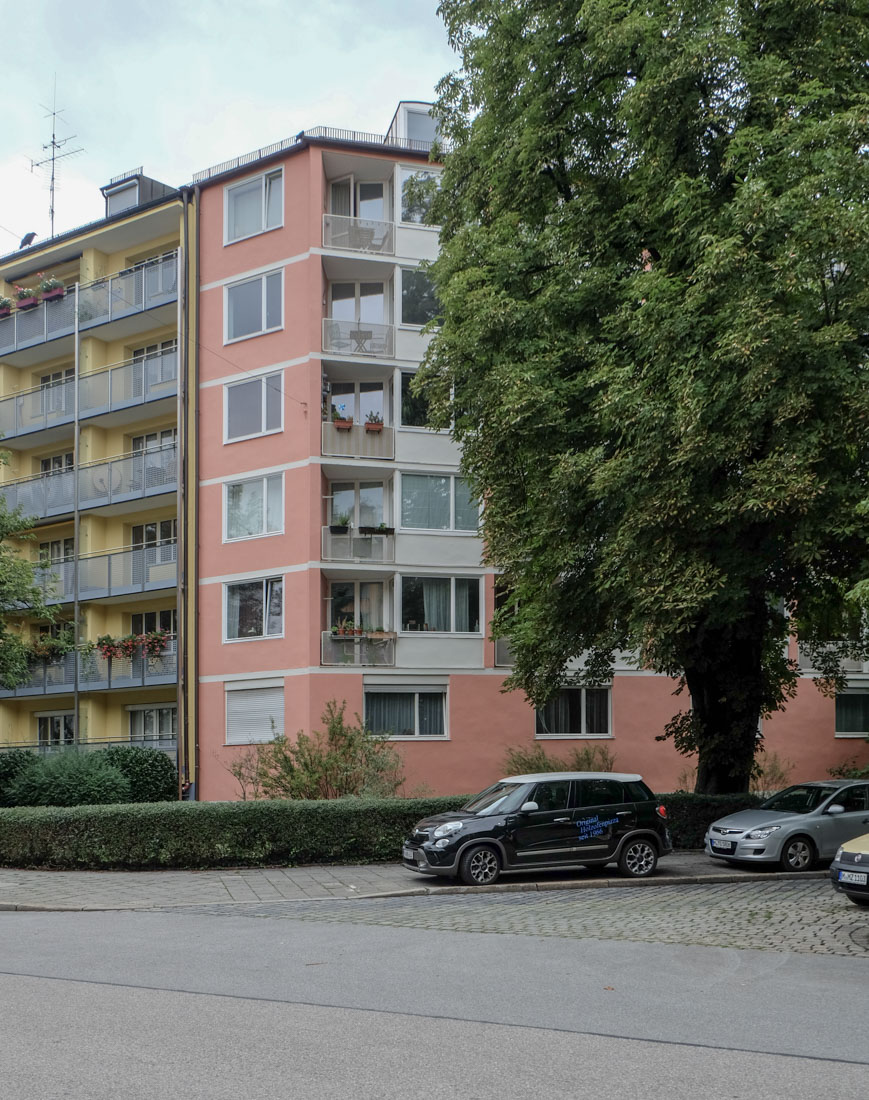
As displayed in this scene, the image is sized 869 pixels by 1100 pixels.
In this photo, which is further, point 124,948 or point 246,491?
point 246,491

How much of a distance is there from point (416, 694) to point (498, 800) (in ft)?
46.2

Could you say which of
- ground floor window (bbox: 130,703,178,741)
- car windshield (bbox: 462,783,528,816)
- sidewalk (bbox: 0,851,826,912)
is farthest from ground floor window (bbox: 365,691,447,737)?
car windshield (bbox: 462,783,528,816)

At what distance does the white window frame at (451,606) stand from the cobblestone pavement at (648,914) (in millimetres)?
15176

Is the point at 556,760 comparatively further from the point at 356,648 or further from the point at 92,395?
the point at 92,395

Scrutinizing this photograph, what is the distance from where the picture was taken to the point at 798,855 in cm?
1947

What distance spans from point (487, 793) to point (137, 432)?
23.0 meters


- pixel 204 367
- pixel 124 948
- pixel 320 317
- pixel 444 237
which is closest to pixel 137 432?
pixel 204 367

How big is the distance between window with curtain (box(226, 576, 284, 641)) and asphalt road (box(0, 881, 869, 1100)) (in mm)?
17749

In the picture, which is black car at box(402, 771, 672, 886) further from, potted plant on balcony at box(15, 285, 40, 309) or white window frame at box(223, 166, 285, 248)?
potted plant on balcony at box(15, 285, 40, 309)

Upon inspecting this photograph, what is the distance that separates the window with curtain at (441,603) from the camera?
32531 mm

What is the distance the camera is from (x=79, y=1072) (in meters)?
6.68

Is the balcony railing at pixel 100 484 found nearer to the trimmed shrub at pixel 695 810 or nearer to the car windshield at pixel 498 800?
the trimmed shrub at pixel 695 810

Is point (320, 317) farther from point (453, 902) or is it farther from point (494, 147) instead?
point (453, 902)

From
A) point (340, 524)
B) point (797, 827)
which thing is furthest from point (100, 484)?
point (797, 827)
